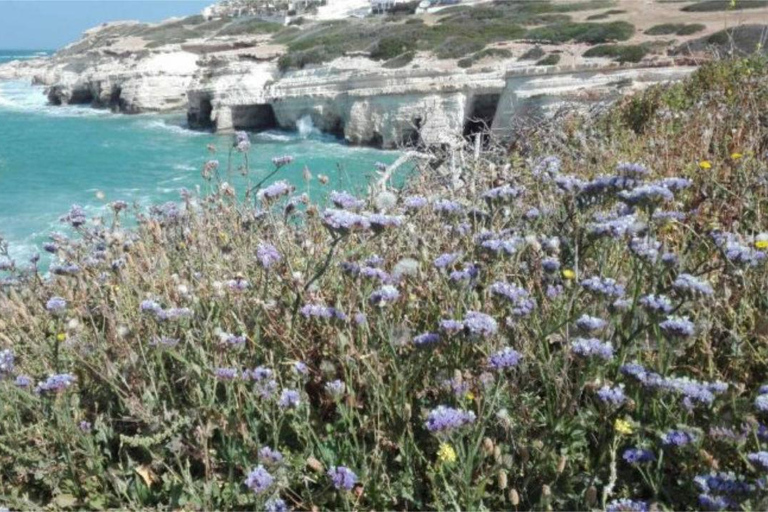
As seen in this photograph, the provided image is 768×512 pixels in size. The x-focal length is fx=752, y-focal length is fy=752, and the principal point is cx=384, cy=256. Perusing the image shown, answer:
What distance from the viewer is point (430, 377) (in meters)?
2.42

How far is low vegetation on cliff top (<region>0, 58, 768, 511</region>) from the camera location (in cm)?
195

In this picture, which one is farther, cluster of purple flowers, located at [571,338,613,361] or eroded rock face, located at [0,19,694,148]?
eroded rock face, located at [0,19,694,148]

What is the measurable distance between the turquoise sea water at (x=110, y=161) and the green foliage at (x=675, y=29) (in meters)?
13.1

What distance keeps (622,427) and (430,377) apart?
0.69m

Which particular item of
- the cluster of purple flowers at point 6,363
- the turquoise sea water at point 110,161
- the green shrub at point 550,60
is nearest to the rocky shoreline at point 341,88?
the green shrub at point 550,60

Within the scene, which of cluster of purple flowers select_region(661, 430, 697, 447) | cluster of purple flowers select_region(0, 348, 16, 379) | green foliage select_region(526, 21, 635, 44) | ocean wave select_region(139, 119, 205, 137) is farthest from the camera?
ocean wave select_region(139, 119, 205, 137)

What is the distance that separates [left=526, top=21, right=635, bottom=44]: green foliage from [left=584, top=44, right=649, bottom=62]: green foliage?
9.52 ft

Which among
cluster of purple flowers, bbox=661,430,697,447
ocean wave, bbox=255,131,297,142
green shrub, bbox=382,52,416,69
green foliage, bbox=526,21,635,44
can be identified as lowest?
ocean wave, bbox=255,131,297,142

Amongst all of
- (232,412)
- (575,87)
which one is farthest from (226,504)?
(575,87)

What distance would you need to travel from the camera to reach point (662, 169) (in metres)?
4.32

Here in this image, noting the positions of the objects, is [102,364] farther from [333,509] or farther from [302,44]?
[302,44]

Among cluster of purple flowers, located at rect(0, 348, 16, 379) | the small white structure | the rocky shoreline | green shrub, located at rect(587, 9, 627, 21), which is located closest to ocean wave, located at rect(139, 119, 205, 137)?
the rocky shoreline

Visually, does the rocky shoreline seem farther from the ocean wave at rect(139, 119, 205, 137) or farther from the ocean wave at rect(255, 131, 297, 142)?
the ocean wave at rect(255, 131, 297, 142)

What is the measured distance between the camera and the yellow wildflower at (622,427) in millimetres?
1902
